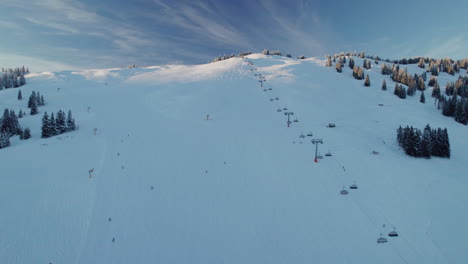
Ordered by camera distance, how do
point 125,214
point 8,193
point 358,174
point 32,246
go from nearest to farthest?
point 32,246 → point 125,214 → point 8,193 → point 358,174

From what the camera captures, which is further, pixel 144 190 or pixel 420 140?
pixel 420 140

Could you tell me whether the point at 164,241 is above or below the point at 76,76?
below

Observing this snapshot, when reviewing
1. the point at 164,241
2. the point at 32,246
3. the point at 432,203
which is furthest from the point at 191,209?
the point at 432,203

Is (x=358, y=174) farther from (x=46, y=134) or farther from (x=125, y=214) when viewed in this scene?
(x=46, y=134)

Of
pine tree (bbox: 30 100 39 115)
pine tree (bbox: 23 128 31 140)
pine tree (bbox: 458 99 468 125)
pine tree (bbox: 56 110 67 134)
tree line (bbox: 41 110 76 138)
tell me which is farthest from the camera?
pine tree (bbox: 30 100 39 115)

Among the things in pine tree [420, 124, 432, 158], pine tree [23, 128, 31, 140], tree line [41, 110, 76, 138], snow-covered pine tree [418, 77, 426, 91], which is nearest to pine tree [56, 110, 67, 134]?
tree line [41, 110, 76, 138]

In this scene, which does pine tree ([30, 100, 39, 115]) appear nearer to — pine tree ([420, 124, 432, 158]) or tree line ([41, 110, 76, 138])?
tree line ([41, 110, 76, 138])

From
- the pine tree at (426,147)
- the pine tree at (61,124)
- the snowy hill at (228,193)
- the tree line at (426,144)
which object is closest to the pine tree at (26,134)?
the snowy hill at (228,193)

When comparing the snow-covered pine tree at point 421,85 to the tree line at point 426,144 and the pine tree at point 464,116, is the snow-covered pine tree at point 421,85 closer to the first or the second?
the pine tree at point 464,116
